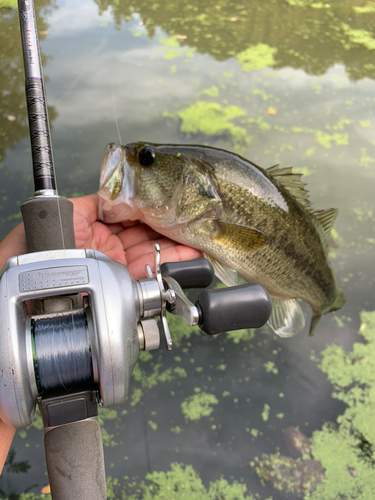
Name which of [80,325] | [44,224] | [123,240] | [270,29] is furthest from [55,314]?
[270,29]

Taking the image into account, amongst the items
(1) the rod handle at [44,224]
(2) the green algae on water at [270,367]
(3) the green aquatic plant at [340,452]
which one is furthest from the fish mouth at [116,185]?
(3) the green aquatic plant at [340,452]

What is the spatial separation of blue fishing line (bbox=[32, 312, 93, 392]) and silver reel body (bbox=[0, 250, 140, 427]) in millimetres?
17

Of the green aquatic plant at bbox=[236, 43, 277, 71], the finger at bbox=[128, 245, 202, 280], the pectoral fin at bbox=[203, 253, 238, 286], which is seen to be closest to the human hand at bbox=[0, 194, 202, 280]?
the finger at bbox=[128, 245, 202, 280]

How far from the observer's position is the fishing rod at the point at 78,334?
805 millimetres

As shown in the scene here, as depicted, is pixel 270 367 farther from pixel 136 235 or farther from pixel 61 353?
pixel 61 353

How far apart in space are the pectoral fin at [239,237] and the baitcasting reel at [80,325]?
2.97ft

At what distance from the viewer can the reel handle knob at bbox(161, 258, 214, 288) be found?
3.67 ft

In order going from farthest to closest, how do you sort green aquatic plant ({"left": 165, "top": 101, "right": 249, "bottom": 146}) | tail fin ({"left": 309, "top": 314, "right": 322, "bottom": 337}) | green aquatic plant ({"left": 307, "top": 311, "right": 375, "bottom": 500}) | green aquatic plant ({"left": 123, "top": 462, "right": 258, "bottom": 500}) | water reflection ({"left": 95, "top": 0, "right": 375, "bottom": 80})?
water reflection ({"left": 95, "top": 0, "right": 375, "bottom": 80}) < green aquatic plant ({"left": 165, "top": 101, "right": 249, "bottom": 146}) < tail fin ({"left": 309, "top": 314, "right": 322, "bottom": 337}) < green aquatic plant ({"left": 307, "top": 311, "right": 375, "bottom": 500}) < green aquatic plant ({"left": 123, "top": 462, "right": 258, "bottom": 500})

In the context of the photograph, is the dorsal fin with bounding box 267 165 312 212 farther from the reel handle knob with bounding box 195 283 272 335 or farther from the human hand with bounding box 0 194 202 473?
the reel handle knob with bounding box 195 283 272 335

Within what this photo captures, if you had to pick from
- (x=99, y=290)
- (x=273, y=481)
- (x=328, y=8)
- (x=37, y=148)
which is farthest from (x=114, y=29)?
(x=273, y=481)

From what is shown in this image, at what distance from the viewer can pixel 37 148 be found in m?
1.23

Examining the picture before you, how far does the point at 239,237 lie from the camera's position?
1.88m

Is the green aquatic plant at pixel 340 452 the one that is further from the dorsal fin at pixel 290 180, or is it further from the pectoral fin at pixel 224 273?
the dorsal fin at pixel 290 180

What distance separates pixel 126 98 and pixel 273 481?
298 centimetres
